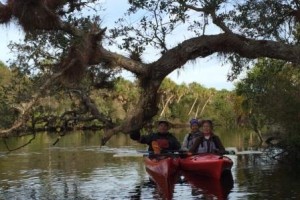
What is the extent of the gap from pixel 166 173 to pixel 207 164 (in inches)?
52.1

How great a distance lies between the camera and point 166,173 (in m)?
14.2

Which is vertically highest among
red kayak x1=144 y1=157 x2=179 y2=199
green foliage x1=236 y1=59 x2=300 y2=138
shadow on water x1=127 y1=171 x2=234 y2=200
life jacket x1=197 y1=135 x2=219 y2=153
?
green foliage x1=236 y1=59 x2=300 y2=138

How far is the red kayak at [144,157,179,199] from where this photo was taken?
1400 cm

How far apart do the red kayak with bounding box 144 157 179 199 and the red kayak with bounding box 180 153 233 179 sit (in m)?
0.37

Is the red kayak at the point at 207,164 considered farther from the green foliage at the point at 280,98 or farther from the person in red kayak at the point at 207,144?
the green foliage at the point at 280,98

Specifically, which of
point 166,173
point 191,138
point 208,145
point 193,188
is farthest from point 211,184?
point 191,138

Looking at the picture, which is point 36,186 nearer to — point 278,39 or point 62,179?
point 62,179

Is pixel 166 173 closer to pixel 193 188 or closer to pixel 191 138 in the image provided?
pixel 193 188

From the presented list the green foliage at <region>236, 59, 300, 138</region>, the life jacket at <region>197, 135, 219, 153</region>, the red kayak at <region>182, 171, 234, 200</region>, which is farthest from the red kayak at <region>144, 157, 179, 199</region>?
the green foliage at <region>236, 59, 300, 138</region>

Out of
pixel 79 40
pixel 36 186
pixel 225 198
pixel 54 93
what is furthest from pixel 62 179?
pixel 79 40

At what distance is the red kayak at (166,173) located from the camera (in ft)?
45.9

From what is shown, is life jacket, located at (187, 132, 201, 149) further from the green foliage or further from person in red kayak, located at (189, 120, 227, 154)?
the green foliage

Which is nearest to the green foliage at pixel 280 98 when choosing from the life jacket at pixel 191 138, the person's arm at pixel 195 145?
the life jacket at pixel 191 138

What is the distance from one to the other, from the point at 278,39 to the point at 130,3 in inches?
138
